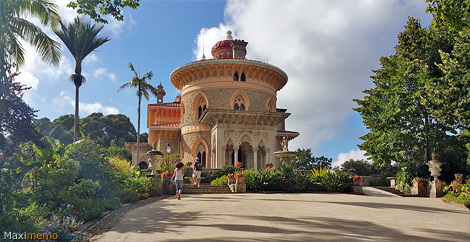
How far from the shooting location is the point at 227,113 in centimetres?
2458

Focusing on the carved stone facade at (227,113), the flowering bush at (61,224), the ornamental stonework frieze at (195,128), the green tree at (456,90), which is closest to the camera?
the flowering bush at (61,224)

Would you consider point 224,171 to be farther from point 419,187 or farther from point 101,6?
point 101,6

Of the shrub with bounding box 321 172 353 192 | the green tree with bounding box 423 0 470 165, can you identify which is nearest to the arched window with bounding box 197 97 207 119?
the shrub with bounding box 321 172 353 192

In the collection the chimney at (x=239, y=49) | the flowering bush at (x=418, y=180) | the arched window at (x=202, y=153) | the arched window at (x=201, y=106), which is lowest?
the flowering bush at (x=418, y=180)

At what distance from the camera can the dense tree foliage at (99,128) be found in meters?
53.2

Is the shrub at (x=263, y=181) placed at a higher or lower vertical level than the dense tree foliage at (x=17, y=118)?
lower

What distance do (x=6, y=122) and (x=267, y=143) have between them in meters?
18.4

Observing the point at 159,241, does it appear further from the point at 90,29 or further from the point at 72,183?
the point at 90,29

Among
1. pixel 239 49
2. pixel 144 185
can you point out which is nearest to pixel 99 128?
pixel 239 49

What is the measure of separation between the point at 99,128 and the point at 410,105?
47.4 metres

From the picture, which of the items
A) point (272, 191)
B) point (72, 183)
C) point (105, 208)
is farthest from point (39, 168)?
point (272, 191)

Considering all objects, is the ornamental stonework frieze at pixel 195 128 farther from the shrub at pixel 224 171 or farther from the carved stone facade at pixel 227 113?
the shrub at pixel 224 171

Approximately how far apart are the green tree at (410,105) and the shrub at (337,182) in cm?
351

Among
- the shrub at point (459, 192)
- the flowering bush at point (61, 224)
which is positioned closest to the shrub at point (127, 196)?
the flowering bush at point (61, 224)
